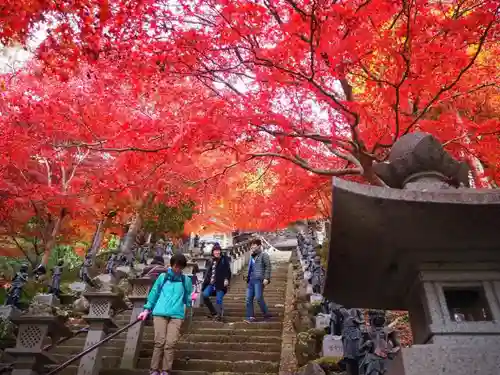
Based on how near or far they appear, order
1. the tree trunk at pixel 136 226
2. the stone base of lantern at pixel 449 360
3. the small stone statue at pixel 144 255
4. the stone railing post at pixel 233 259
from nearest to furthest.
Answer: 1. the stone base of lantern at pixel 449 360
2. the small stone statue at pixel 144 255
3. the stone railing post at pixel 233 259
4. the tree trunk at pixel 136 226

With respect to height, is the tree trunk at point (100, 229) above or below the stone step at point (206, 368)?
above

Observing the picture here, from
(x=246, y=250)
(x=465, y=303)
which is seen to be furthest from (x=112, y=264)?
(x=465, y=303)

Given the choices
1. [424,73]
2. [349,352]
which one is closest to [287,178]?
[424,73]

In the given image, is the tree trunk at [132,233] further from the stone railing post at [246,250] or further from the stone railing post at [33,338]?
the stone railing post at [33,338]

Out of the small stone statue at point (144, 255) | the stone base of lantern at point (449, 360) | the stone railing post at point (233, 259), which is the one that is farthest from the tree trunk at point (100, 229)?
the stone base of lantern at point (449, 360)

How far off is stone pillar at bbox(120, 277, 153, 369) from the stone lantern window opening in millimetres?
6244

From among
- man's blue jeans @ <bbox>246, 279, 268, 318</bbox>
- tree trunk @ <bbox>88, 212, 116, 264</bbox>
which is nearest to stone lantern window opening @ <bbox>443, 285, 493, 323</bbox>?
man's blue jeans @ <bbox>246, 279, 268, 318</bbox>

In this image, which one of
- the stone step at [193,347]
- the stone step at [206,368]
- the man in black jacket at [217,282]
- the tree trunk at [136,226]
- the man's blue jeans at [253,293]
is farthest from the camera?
the tree trunk at [136,226]

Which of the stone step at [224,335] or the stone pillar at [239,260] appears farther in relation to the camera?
the stone pillar at [239,260]

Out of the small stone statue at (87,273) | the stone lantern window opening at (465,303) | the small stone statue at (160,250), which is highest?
the small stone statue at (160,250)

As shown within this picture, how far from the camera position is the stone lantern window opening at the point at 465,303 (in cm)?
313

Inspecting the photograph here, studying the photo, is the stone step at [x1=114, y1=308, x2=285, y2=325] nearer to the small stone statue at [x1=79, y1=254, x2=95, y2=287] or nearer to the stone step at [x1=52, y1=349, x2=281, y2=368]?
the stone step at [x1=52, y1=349, x2=281, y2=368]

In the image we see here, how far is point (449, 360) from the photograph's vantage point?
2689mm

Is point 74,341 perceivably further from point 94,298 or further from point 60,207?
point 60,207
